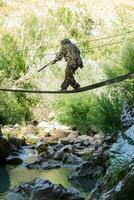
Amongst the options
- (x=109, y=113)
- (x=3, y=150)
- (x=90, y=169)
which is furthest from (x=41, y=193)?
(x=3, y=150)

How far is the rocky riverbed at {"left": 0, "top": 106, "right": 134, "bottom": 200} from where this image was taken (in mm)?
7434

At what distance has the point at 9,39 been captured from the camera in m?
45.2

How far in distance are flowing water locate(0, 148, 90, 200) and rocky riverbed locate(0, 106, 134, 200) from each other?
200 millimetres

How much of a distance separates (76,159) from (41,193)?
9.82m

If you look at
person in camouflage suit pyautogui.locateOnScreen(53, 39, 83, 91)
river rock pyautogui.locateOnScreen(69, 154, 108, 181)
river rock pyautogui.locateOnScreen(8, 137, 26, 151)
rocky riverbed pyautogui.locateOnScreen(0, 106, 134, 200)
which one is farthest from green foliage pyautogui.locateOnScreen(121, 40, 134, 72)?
person in camouflage suit pyautogui.locateOnScreen(53, 39, 83, 91)

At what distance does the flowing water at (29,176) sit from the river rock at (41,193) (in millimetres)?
2212

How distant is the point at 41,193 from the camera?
13.3 meters

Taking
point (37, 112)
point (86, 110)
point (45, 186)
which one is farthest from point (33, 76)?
point (45, 186)

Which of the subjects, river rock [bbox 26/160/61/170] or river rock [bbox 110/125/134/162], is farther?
river rock [bbox 26/160/61/170]

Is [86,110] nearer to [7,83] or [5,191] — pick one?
[7,83]

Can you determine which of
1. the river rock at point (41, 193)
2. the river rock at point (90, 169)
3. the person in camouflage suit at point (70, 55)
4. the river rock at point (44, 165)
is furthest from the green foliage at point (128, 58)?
the person in camouflage suit at point (70, 55)

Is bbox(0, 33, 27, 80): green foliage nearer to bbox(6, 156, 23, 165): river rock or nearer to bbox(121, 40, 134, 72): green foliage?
bbox(121, 40, 134, 72): green foliage

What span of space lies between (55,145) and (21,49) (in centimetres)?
1994

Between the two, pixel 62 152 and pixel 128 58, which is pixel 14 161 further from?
pixel 128 58
